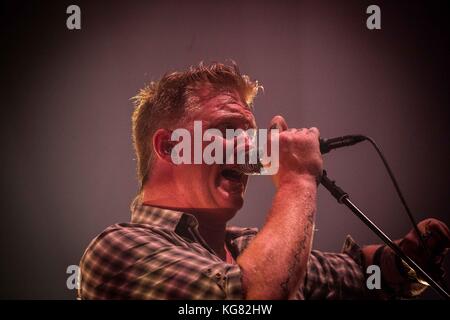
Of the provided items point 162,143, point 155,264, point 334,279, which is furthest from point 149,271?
point 334,279

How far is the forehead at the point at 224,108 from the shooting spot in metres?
1.44

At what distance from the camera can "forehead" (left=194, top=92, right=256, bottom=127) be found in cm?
144

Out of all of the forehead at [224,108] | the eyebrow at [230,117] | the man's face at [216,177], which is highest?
the forehead at [224,108]

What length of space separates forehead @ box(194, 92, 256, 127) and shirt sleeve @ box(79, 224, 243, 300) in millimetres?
476

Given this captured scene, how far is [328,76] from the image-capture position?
1.91 metres

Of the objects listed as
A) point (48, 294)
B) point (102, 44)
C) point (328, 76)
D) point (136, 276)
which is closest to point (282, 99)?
point (328, 76)

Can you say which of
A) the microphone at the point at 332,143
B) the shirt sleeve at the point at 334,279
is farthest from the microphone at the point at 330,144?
the shirt sleeve at the point at 334,279

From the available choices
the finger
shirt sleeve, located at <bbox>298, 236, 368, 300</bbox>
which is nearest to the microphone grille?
the finger

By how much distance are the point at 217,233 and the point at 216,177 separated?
0.18 meters

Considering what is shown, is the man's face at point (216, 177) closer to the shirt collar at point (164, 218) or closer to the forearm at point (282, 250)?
the shirt collar at point (164, 218)

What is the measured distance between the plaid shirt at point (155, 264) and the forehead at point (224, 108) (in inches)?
13.6

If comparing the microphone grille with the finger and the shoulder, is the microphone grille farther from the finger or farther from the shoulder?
the shoulder
